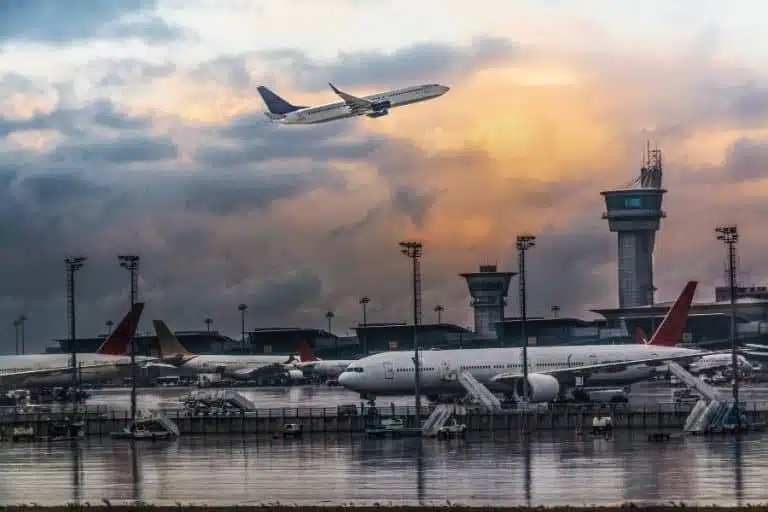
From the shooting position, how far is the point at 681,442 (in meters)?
91.5

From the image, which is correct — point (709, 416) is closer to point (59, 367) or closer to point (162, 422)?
point (162, 422)

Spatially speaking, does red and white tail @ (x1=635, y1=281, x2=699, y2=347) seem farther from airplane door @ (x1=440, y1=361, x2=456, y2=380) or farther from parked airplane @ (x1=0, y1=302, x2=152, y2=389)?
parked airplane @ (x1=0, y1=302, x2=152, y2=389)

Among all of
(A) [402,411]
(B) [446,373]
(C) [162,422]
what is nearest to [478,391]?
(A) [402,411]

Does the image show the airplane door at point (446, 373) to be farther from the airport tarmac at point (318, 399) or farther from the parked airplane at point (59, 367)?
the parked airplane at point (59, 367)

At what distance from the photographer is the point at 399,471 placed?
74562 millimetres

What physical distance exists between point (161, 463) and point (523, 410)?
39.6m

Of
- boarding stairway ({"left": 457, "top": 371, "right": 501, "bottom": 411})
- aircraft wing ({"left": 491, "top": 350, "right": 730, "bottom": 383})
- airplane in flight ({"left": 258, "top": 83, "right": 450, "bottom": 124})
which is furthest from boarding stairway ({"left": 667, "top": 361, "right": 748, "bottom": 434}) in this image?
airplane in flight ({"left": 258, "top": 83, "right": 450, "bottom": 124})

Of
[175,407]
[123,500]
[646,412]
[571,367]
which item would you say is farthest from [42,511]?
[175,407]

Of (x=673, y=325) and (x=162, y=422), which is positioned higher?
(x=673, y=325)

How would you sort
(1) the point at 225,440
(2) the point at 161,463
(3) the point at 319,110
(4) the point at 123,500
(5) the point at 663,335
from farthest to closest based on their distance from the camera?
(3) the point at 319,110 → (5) the point at 663,335 → (1) the point at 225,440 → (2) the point at 161,463 → (4) the point at 123,500

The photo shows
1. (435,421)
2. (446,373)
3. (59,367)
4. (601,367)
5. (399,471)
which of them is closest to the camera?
(399,471)

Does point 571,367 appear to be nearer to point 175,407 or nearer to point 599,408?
point 599,408

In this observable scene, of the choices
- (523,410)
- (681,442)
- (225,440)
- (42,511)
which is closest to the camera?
(42,511)

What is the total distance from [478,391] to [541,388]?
5.79 m
